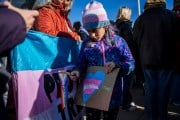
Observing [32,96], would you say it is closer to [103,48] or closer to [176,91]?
[103,48]

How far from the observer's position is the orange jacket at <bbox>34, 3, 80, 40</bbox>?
3.27 meters

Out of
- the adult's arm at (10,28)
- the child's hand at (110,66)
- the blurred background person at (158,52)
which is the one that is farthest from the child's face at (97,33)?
the adult's arm at (10,28)

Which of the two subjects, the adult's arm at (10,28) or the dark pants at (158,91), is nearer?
the adult's arm at (10,28)

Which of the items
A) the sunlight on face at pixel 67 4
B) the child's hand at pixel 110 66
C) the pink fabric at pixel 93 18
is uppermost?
the sunlight on face at pixel 67 4

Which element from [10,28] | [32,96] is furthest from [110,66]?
[10,28]

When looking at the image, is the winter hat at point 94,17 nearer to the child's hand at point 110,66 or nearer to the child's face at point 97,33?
the child's face at point 97,33

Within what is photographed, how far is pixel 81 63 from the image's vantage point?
3.43 meters

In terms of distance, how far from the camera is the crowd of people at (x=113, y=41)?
5.40ft

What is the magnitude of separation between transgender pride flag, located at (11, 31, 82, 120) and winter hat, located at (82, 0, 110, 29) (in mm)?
321

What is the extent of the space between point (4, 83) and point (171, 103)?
444 centimetres

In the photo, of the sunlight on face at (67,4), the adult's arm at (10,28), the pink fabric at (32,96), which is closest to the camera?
the adult's arm at (10,28)

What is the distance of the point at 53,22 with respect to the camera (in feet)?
10.9

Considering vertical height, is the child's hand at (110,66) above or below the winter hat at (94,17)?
below

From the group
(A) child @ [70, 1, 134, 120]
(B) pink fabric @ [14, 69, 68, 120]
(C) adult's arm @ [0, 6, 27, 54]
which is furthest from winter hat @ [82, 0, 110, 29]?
(C) adult's arm @ [0, 6, 27, 54]
